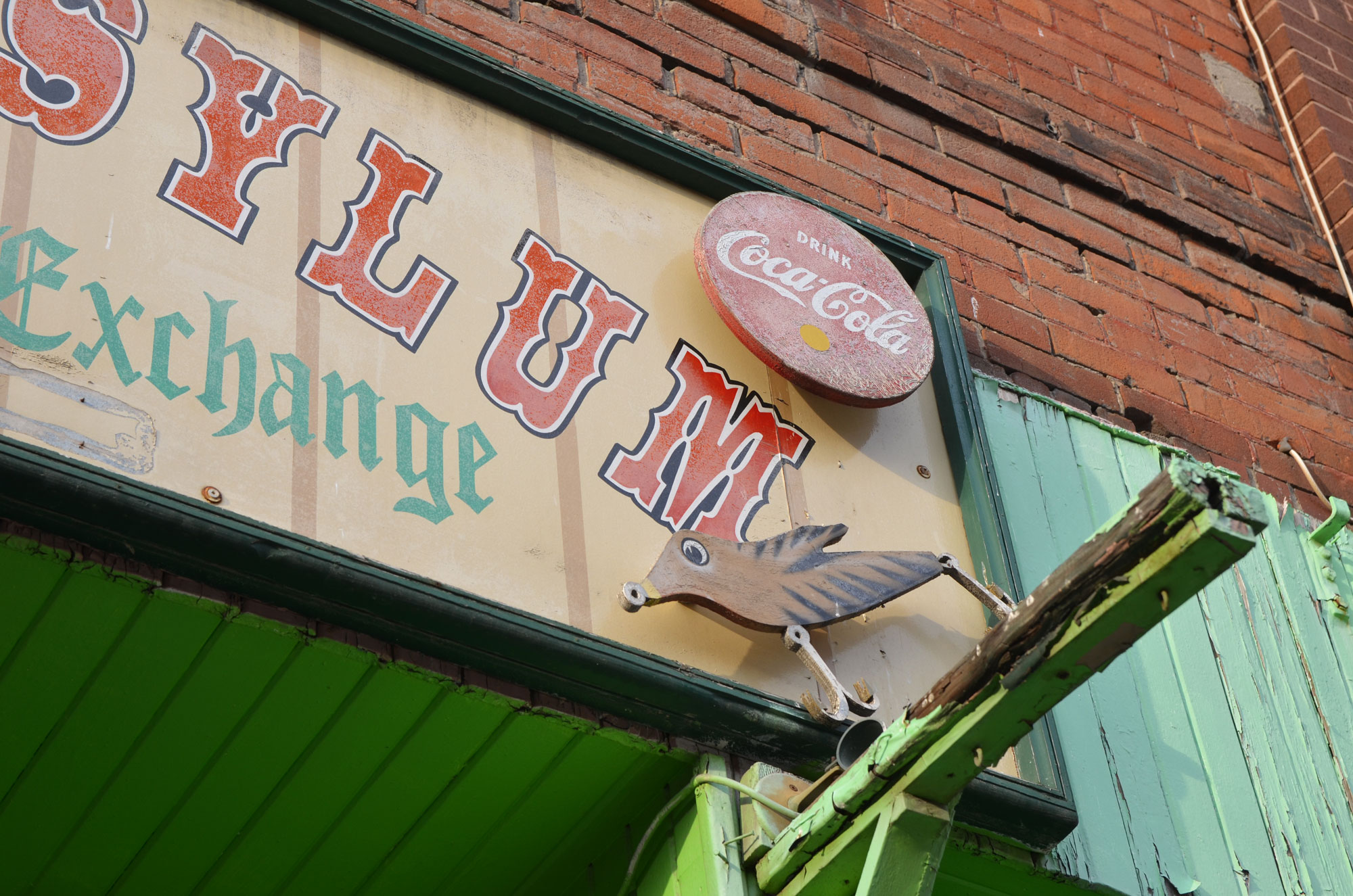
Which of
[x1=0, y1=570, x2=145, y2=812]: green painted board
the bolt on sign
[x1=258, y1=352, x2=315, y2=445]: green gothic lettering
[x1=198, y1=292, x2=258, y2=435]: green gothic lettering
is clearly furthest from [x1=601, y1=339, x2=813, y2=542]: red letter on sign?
[x1=0, y1=570, x2=145, y2=812]: green painted board

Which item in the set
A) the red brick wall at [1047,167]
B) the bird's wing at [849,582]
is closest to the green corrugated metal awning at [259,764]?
the bird's wing at [849,582]

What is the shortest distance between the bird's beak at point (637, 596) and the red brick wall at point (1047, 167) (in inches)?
68.9

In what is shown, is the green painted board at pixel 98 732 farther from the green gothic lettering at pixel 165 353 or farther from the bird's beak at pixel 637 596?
the bird's beak at pixel 637 596

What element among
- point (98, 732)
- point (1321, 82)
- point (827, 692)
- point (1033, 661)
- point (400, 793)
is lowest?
point (98, 732)

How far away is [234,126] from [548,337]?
0.76 m

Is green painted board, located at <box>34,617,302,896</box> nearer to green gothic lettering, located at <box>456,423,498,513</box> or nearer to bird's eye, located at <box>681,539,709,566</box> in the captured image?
green gothic lettering, located at <box>456,423,498,513</box>

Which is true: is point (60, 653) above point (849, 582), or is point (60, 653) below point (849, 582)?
below

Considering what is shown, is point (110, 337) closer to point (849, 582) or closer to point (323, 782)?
point (323, 782)

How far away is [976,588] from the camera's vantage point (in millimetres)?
3236

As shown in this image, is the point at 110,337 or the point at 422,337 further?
the point at 422,337

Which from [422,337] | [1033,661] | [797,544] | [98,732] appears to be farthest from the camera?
[797,544]

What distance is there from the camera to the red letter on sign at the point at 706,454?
309 centimetres

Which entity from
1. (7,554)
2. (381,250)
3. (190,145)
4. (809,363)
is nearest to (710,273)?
(809,363)

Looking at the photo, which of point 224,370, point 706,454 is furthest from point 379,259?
point 706,454
